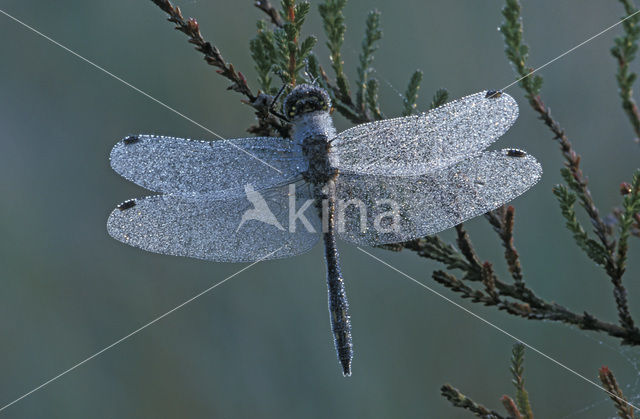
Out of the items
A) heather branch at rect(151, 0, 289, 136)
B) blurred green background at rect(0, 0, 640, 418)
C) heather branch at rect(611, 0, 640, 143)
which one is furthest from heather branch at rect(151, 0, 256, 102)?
blurred green background at rect(0, 0, 640, 418)

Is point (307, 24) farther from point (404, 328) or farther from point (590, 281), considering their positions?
point (590, 281)

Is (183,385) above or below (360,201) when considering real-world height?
below

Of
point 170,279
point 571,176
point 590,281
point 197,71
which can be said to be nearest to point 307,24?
point 197,71

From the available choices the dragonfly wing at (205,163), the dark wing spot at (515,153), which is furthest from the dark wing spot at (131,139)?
the dark wing spot at (515,153)

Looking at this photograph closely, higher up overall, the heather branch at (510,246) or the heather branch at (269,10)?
the heather branch at (269,10)

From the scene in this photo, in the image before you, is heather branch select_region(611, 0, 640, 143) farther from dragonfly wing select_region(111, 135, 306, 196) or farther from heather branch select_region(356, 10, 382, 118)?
dragonfly wing select_region(111, 135, 306, 196)

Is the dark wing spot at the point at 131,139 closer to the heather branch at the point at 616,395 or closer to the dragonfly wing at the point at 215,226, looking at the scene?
the dragonfly wing at the point at 215,226
